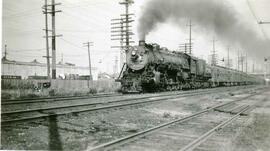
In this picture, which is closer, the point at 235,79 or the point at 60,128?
the point at 60,128

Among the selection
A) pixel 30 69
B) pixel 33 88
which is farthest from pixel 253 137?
pixel 30 69

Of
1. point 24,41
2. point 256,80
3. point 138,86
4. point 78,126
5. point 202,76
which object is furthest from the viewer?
point 256,80

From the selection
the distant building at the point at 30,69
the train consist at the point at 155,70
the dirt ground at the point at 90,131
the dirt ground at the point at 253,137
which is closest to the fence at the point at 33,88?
the distant building at the point at 30,69

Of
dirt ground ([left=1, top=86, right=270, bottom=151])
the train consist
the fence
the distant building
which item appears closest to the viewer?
dirt ground ([left=1, top=86, right=270, bottom=151])

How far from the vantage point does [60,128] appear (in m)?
6.60

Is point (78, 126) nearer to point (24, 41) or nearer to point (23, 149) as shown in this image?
point (23, 149)

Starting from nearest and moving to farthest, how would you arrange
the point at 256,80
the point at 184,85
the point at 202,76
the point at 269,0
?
the point at 269,0, the point at 184,85, the point at 202,76, the point at 256,80

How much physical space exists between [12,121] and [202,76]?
69.2 feet

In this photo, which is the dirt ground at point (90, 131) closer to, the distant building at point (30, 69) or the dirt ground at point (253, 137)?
the dirt ground at point (253, 137)

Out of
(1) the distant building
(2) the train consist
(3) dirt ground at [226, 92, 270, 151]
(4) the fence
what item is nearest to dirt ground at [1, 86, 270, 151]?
(3) dirt ground at [226, 92, 270, 151]

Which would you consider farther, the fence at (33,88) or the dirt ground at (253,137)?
the fence at (33,88)

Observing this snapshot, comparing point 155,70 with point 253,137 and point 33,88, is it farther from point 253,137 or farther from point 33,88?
point 253,137

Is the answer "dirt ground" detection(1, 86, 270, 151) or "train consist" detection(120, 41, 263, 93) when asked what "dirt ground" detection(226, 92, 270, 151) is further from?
"train consist" detection(120, 41, 263, 93)

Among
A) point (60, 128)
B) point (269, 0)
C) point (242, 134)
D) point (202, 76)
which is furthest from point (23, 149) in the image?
point (202, 76)
